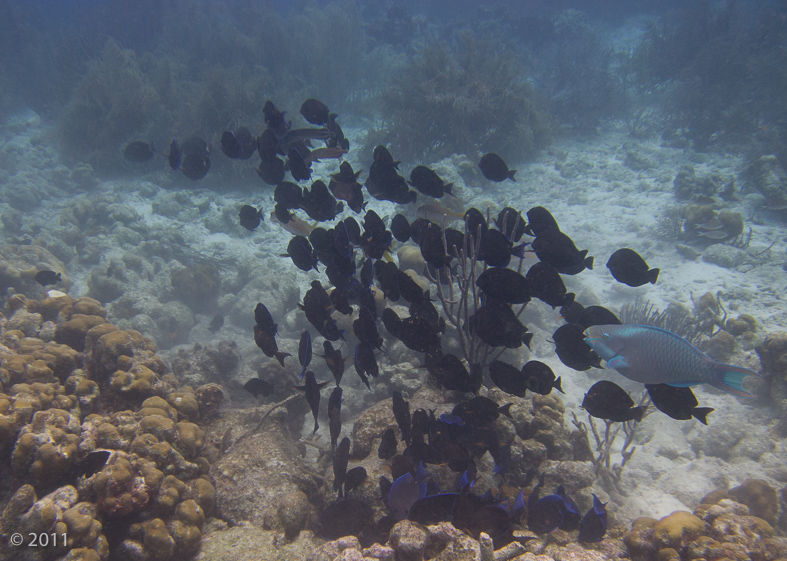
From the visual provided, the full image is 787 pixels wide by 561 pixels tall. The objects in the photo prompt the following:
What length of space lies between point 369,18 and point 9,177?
95.8ft

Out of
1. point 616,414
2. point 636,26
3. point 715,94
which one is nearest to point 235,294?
point 616,414

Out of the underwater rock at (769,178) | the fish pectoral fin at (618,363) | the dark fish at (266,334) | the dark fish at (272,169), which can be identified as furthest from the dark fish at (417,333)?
the underwater rock at (769,178)

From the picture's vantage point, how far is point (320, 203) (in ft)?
12.8

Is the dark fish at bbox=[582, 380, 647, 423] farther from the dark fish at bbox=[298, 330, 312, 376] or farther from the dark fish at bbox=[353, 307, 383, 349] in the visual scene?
the dark fish at bbox=[298, 330, 312, 376]

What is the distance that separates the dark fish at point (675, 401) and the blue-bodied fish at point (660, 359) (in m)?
0.21

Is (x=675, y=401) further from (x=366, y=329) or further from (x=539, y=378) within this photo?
(x=366, y=329)

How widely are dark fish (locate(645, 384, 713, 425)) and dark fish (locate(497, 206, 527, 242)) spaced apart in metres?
1.60

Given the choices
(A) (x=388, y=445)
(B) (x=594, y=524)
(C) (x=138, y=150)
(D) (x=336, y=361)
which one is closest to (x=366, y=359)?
(D) (x=336, y=361)

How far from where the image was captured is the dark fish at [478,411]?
9.04 feet

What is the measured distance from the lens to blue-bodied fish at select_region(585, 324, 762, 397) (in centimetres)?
207

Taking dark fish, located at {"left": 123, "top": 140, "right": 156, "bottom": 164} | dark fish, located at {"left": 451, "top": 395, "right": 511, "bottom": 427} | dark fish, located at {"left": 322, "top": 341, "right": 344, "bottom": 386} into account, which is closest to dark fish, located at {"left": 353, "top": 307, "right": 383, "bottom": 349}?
dark fish, located at {"left": 322, "top": 341, "right": 344, "bottom": 386}

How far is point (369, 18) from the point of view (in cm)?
3084

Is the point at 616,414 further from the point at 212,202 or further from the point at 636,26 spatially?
the point at 636,26

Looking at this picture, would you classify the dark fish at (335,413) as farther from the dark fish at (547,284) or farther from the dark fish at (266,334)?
the dark fish at (547,284)
